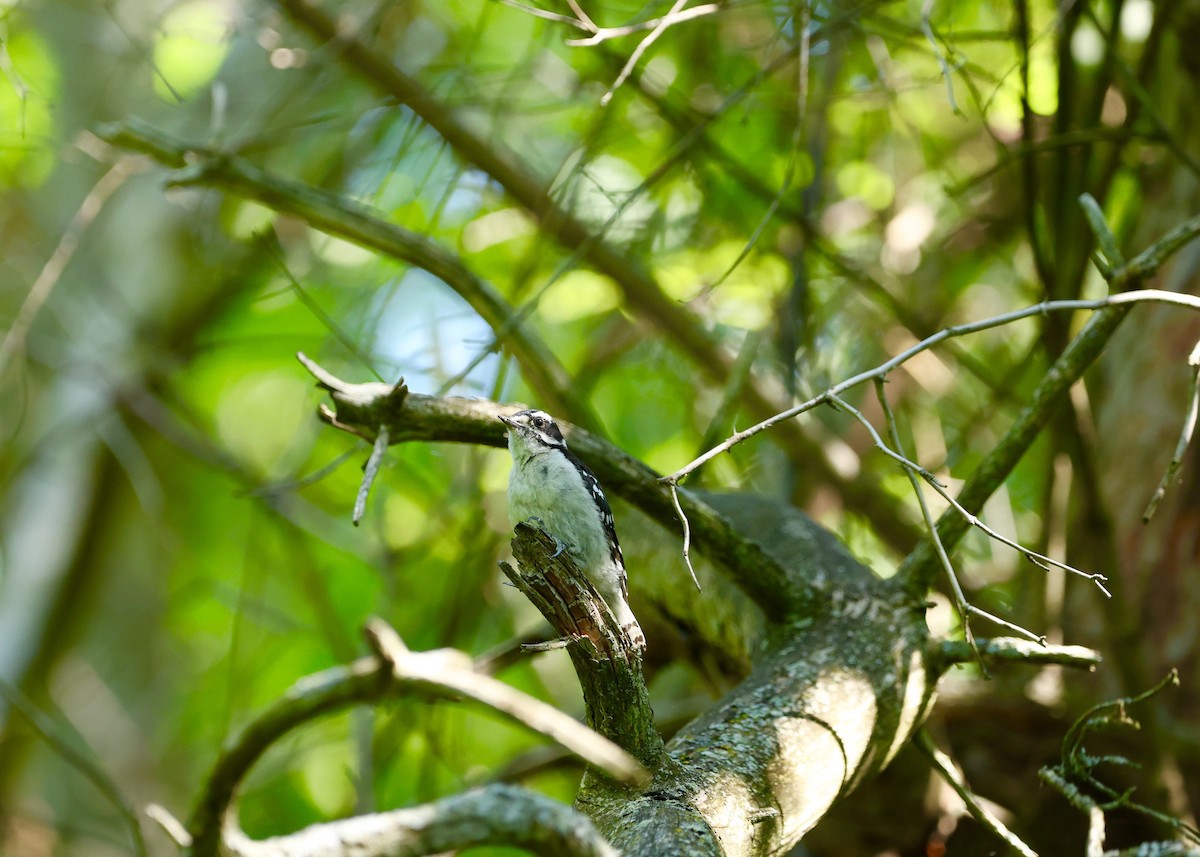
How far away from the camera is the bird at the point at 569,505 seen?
126 inches

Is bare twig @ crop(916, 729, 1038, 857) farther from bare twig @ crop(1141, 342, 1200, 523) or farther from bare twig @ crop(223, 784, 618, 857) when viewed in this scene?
bare twig @ crop(223, 784, 618, 857)

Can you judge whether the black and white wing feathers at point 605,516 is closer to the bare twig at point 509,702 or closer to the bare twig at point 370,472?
the bare twig at point 509,702

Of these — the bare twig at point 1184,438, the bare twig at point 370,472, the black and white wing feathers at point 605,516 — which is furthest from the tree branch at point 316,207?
the bare twig at point 1184,438

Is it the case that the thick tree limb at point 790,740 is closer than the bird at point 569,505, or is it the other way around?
the thick tree limb at point 790,740

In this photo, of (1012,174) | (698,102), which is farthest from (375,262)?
(1012,174)

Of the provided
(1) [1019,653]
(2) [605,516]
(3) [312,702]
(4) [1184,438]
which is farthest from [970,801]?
(3) [312,702]

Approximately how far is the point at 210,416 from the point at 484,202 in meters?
3.62

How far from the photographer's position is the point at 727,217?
6297 millimetres

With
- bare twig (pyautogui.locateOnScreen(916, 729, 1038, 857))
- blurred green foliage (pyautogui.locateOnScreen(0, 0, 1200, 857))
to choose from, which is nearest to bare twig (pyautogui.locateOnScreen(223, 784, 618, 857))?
bare twig (pyautogui.locateOnScreen(916, 729, 1038, 857))

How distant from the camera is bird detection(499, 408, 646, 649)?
3209 millimetres

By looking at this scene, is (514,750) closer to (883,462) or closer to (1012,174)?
(883,462)

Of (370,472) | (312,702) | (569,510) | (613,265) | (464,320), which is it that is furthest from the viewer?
(464,320)

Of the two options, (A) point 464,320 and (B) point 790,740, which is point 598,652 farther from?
(A) point 464,320

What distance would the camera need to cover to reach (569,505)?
331cm
